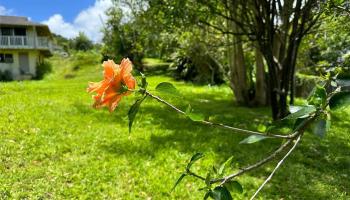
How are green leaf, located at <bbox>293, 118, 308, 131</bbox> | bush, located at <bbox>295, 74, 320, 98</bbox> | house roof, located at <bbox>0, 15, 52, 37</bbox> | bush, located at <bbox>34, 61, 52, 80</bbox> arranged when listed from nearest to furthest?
green leaf, located at <bbox>293, 118, 308, 131</bbox> → bush, located at <bbox>295, 74, 320, 98</bbox> → bush, located at <bbox>34, 61, 52, 80</bbox> → house roof, located at <bbox>0, 15, 52, 37</bbox>

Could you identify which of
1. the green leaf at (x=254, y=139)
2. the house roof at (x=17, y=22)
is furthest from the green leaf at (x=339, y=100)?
the house roof at (x=17, y=22)

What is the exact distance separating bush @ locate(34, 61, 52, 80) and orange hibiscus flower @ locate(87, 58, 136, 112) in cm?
3676

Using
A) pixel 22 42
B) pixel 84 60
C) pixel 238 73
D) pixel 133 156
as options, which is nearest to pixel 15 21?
pixel 22 42

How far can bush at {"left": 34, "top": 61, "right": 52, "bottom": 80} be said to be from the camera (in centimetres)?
3712

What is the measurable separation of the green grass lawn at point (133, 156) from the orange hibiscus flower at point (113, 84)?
16.6 ft

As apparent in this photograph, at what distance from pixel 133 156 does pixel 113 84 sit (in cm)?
660

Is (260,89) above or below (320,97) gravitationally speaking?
below

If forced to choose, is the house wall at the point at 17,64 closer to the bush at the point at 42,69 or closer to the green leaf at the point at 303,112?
the bush at the point at 42,69

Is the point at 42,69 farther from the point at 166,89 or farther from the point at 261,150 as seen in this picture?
the point at 166,89

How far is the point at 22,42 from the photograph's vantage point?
3734 centimetres

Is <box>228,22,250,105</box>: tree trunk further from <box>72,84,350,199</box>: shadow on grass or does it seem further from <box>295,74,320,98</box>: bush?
<box>295,74,320,98</box>: bush

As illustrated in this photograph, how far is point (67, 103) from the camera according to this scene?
42.3ft

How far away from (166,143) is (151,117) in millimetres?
2547

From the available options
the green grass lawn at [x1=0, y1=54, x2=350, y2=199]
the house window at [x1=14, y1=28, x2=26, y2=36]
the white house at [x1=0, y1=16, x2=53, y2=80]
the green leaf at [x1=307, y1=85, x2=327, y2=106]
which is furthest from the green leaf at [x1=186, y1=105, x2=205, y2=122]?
the house window at [x1=14, y1=28, x2=26, y2=36]
